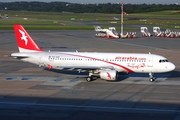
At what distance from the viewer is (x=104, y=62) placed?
1759 inches

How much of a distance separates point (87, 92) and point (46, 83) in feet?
21.2

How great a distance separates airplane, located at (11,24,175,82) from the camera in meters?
43.7

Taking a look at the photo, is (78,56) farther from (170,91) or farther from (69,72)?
(170,91)

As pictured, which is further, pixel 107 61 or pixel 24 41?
pixel 24 41

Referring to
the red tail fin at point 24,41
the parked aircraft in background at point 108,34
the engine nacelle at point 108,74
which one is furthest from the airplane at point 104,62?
the parked aircraft in background at point 108,34

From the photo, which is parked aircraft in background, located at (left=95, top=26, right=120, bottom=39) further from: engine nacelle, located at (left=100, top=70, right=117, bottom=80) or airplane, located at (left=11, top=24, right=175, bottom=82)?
engine nacelle, located at (left=100, top=70, right=117, bottom=80)

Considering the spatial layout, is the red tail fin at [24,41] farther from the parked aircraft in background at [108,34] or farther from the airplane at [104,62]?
the parked aircraft in background at [108,34]

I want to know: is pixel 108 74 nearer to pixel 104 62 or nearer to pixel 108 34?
pixel 104 62

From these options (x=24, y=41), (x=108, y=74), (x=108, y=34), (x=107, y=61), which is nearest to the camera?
(x=108, y=74)

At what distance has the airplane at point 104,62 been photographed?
43.7 m

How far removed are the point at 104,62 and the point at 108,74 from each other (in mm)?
2730

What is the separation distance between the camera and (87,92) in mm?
38750

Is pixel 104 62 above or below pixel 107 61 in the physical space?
below

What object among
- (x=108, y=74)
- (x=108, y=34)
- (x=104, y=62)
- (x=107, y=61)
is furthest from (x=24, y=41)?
(x=108, y=34)
